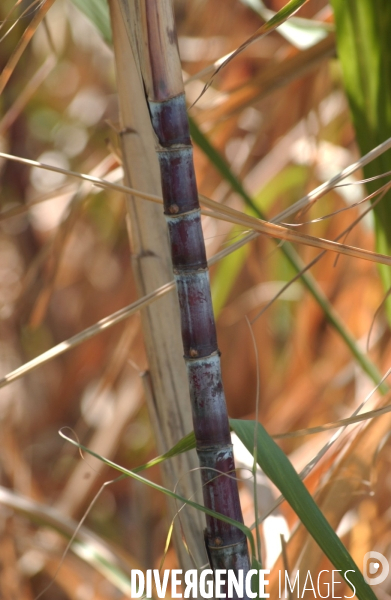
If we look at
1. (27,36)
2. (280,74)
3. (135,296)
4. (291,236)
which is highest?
(135,296)

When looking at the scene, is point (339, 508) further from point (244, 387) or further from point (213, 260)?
point (244, 387)

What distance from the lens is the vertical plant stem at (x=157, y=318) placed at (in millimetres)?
321

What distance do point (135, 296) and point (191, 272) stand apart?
30.6 inches

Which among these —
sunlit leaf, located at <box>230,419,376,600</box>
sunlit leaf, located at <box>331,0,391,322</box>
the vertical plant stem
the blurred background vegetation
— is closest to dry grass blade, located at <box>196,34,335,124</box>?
the blurred background vegetation

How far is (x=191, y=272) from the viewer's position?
236 millimetres

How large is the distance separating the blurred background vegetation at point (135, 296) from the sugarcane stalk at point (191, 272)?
136 millimetres

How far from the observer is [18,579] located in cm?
72

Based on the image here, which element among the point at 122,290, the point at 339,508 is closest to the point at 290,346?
the point at 122,290

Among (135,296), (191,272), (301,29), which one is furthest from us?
(135,296)

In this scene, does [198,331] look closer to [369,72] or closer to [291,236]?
[291,236]

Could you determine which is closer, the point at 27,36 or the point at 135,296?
the point at 27,36

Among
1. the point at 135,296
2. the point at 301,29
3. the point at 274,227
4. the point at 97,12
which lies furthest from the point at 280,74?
the point at 135,296

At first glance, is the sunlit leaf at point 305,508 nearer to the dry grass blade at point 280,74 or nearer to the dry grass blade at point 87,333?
the dry grass blade at point 87,333

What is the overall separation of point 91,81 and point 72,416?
0.73 meters
